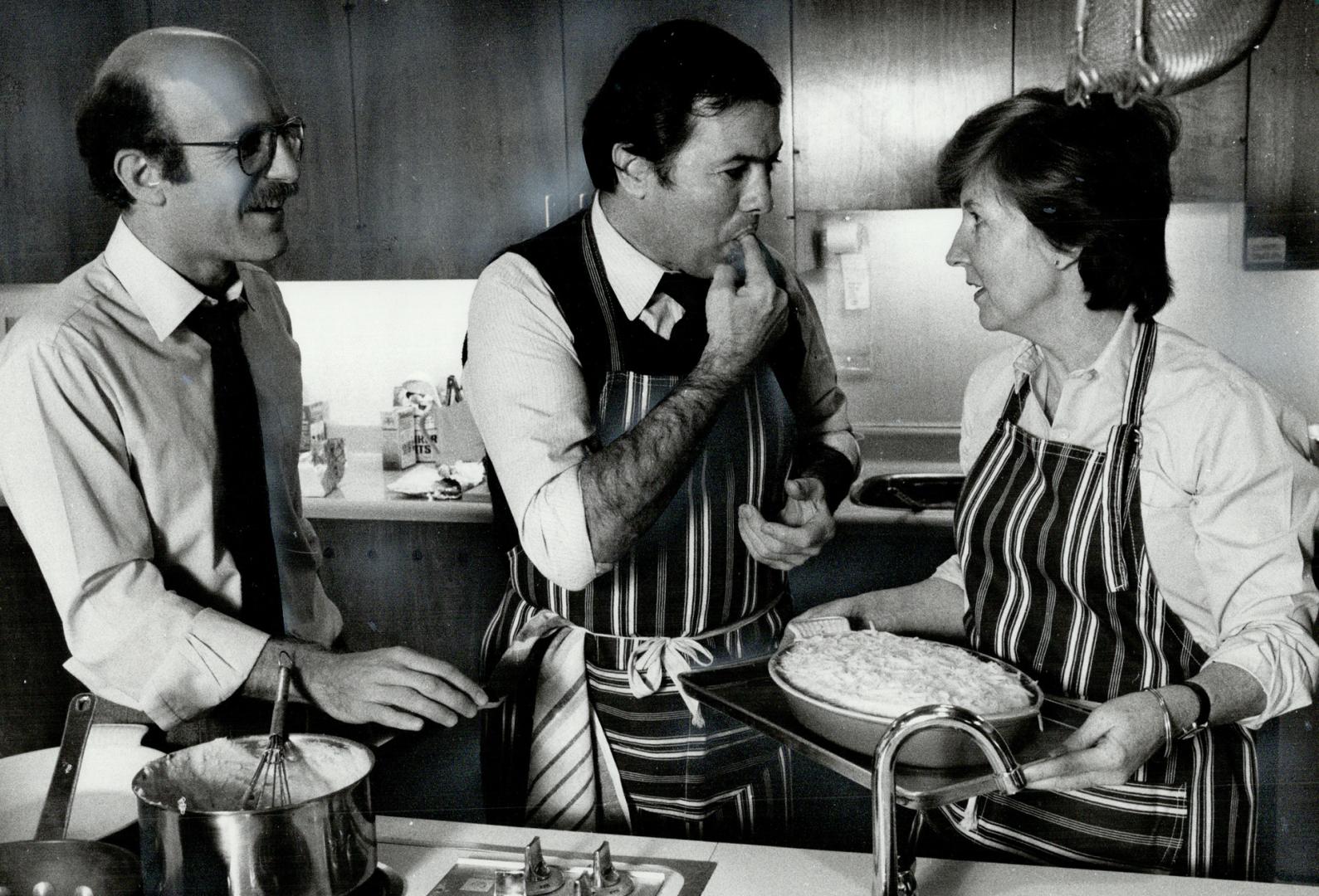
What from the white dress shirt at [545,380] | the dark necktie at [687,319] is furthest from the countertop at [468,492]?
the dark necktie at [687,319]

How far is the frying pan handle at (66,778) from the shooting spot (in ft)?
3.20

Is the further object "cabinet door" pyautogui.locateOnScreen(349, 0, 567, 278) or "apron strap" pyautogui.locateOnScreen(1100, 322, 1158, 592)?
"cabinet door" pyautogui.locateOnScreen(349, 0, 567, 278)

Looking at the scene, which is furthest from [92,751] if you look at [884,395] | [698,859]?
[884,395]

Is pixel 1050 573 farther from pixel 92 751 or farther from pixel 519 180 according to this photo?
pixel 92 751

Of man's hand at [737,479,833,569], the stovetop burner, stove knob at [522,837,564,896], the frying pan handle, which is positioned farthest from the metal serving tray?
the frying pan handle

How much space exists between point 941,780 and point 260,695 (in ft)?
2.11

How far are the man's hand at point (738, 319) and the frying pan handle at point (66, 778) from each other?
2.14ft

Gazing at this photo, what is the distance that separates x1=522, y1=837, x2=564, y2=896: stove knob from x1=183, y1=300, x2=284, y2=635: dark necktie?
1.34 feet

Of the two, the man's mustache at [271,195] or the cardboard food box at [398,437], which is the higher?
the man's mustache at [271,195]

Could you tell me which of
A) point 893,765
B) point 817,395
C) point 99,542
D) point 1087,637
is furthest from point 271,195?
Answer: point 1087,637

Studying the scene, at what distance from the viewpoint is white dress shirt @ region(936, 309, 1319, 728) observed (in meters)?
0.98

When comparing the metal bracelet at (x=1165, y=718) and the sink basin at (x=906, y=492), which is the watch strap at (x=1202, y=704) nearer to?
the metal bracelet at (x=1165, y=718)

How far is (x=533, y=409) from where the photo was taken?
108cm

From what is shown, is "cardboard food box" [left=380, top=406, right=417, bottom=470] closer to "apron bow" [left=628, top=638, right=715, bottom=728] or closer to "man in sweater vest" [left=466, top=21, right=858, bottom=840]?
"man in sweater vest" [left=466, top=21, right=858, bottom=840]
